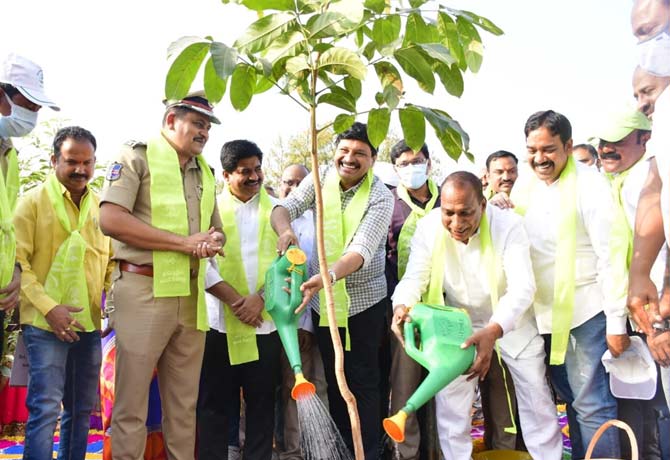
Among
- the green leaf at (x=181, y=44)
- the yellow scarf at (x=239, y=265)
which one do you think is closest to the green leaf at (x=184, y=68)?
the green leaf at (x=181, y=44)

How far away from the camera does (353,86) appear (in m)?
1.97

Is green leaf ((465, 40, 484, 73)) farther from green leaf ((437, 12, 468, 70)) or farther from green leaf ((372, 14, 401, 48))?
green leaf ((372, 14, 401, 48))

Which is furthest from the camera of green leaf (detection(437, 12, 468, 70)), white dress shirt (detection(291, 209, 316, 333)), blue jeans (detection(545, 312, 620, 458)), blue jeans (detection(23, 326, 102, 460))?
white dress shirt (detection(291, 209, 316, 333))

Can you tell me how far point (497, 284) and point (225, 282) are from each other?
1381 mm

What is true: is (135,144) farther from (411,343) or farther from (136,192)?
(411,343)

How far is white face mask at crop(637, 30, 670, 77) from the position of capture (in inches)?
76.9

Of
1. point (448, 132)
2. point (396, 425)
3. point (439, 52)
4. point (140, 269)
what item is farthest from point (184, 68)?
point (140, 269)

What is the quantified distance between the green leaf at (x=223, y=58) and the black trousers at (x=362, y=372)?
213cm

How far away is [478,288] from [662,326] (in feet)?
4.08

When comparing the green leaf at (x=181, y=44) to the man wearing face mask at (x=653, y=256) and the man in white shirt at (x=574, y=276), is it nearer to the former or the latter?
the man wearing face mask at (x=653, y=256)

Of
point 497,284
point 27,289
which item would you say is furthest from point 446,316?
point 27,289

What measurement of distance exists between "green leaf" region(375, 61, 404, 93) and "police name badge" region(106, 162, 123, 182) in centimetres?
144

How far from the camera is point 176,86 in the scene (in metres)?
1.64

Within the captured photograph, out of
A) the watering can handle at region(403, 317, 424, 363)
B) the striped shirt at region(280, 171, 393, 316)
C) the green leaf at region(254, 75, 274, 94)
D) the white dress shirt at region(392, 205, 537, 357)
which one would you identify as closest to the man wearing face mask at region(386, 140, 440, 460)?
the striped shirt at region(280, 171, 393, 316)
